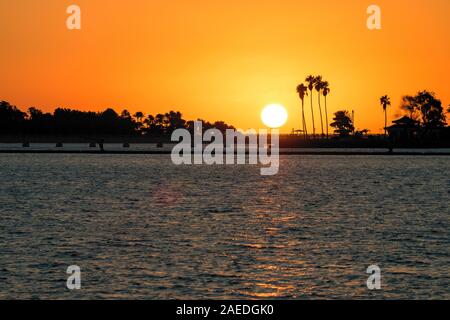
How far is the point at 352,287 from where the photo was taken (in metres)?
24.3

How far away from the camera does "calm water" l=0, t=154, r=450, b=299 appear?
24.3 m

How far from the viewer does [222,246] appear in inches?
1318

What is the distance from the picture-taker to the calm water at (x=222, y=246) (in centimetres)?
2430

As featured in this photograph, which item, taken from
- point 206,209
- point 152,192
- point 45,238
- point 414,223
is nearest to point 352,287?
point 45,238

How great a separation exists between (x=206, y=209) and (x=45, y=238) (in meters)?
18.9
